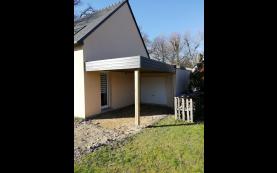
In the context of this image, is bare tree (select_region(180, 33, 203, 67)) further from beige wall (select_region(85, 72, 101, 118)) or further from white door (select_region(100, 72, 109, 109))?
beige wall (select_region(85, 72, 101, 118))

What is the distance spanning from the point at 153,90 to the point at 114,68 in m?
5.95

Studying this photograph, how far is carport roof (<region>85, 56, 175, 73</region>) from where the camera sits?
7800 millimetres

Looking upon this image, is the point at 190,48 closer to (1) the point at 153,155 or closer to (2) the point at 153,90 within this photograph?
(2) the point at 153,90

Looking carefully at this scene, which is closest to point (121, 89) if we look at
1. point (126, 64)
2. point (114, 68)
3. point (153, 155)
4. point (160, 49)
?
point (114, 68)

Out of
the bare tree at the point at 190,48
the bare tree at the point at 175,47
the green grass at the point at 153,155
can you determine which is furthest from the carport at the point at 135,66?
the bare tree at the point at 190,48
